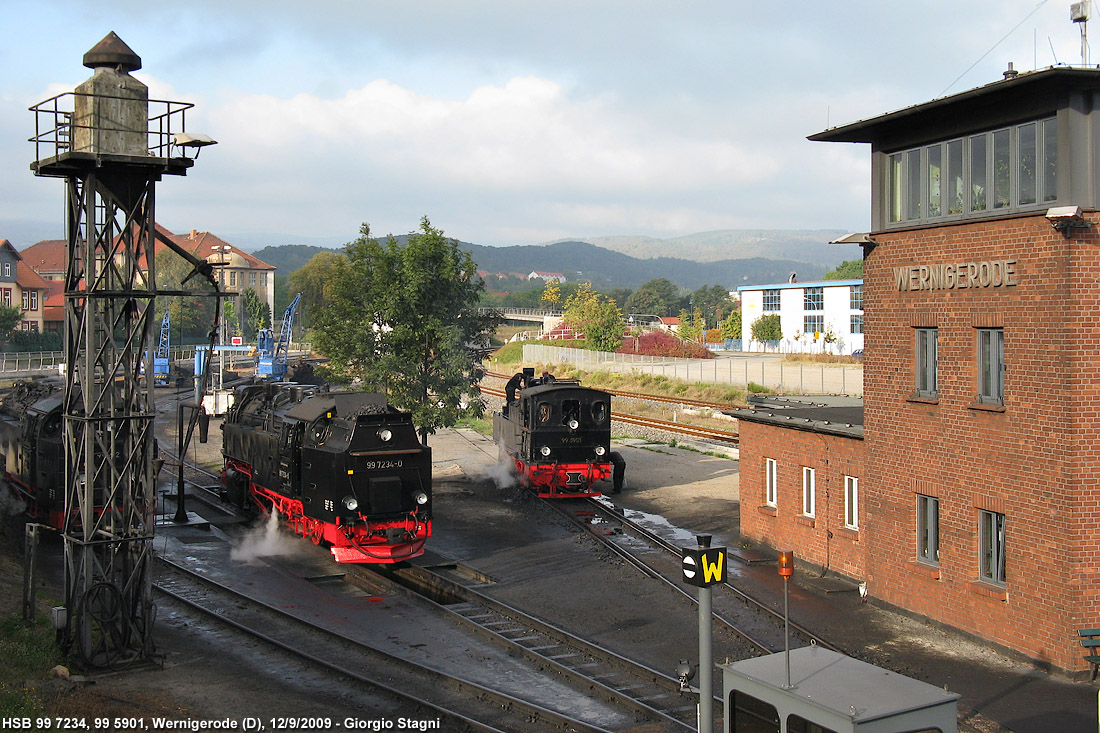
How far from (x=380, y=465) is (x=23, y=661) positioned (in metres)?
7.47

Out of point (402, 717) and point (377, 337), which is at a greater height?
point (377, 337)

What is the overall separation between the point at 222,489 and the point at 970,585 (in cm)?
2184

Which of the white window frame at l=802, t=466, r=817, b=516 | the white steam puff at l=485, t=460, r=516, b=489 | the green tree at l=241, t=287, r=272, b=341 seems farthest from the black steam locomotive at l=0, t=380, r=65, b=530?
the green tree at l=241, t=287, r=272, b=341

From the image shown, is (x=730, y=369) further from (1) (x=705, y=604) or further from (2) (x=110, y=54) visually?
(1) (x=705, y=604)

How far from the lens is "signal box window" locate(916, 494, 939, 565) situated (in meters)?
16.2

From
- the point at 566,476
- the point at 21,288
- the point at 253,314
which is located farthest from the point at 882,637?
the point at 253,314

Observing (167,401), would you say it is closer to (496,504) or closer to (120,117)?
(496,504)

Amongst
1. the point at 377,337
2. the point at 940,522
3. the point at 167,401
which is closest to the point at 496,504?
the point at 377,337

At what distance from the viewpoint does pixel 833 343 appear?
274 ft

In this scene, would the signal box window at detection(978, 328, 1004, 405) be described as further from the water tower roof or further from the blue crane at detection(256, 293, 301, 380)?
the blue crane at detection(256, 293, 301, 380)

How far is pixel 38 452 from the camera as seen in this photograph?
76.7 feet

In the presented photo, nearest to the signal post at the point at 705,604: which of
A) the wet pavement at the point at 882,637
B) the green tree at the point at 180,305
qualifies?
the wet pavement at the point at 882,637

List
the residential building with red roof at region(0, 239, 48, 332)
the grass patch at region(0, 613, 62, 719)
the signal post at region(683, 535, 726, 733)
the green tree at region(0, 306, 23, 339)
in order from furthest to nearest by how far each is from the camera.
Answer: the residential building with red roof at region(0, 239, 48, 332)
the green tree at region(0, 306, 23, 339)
the grass patch at region(0, 613, 62, 719)
the signal post at region(683, 535, 726, 733)

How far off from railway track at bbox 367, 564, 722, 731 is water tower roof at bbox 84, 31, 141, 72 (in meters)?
10.7
